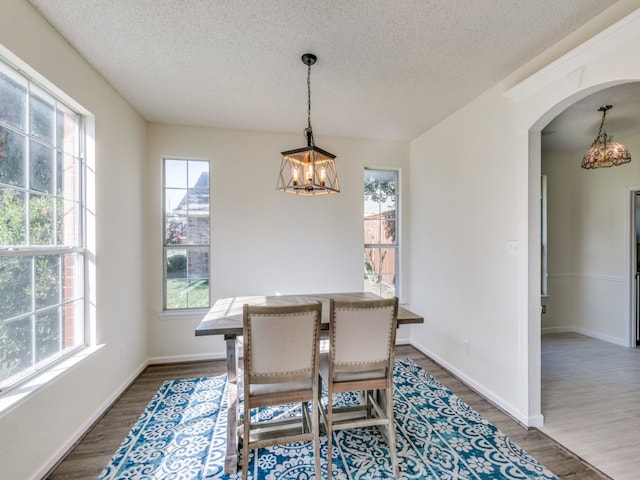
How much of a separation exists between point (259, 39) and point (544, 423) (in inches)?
138

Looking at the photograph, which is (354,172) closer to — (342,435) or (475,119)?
(475,119)

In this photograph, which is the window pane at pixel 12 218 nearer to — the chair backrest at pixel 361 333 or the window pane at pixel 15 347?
the window pane at pixel 15 347

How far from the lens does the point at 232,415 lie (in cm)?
186

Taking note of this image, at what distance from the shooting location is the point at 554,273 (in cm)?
459

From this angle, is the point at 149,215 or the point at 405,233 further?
the point at 405,233

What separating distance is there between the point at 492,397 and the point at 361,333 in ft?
5.62

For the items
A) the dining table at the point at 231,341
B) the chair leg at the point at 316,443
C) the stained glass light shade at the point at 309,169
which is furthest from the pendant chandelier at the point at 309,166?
the chair leg at the point at 316,443

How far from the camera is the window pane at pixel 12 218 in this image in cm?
161

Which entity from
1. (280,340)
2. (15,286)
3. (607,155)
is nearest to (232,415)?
(280,340)

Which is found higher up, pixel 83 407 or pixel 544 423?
pixel 83 407

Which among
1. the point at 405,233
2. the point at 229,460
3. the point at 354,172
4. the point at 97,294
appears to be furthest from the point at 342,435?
the point at 354,172

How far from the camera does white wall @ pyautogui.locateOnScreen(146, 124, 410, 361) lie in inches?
136

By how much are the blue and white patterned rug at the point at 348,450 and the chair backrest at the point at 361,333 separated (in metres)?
0.64

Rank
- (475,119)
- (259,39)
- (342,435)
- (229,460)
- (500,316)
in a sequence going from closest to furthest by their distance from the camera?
(229,460), (259,39), (342,435), (500,316), (475,119)
